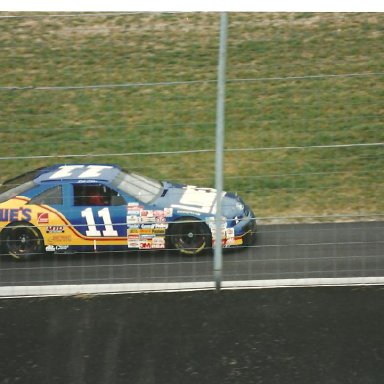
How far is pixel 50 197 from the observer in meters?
8.67

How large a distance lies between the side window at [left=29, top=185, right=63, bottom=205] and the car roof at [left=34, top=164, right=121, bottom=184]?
0.47ft

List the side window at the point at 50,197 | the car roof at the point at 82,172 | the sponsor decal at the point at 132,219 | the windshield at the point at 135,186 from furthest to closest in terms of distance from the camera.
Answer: the sponsor decal at the point at 132,219
the side window at the point at 50,197
the car roof at the point at 82,172
the windshield at the point at 135,186

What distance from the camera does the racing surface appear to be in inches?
272

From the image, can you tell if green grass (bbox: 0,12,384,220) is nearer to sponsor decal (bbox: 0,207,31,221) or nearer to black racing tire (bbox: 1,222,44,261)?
black racing tire (bbox: 1,222,44,261)

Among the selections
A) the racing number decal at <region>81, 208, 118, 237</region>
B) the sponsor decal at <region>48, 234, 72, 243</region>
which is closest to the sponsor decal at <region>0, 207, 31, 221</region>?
the sponsor decal at <region>48, 234, 72, 243</region>

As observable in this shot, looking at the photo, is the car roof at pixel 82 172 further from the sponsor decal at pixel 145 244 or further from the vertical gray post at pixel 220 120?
the vertical gray post at pixel 220 120

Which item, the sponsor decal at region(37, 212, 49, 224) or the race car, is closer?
the race car

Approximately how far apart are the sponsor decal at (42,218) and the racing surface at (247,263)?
0.39 m

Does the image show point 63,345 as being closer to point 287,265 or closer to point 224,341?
point 224,341

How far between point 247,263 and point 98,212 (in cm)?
194

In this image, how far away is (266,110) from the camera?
5980mm

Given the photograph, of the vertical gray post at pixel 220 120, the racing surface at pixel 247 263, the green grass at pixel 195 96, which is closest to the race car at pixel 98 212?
the racing surface at pixel 247 263

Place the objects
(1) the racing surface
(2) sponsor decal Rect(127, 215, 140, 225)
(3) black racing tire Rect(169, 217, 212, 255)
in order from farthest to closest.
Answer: (2) sponsor decal Rect(127, 215, 140, 225) → (3) black racing tire Rect(169, 217, 212, 255) → (1) the racing surface

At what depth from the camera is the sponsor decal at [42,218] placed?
8648 millimetres
